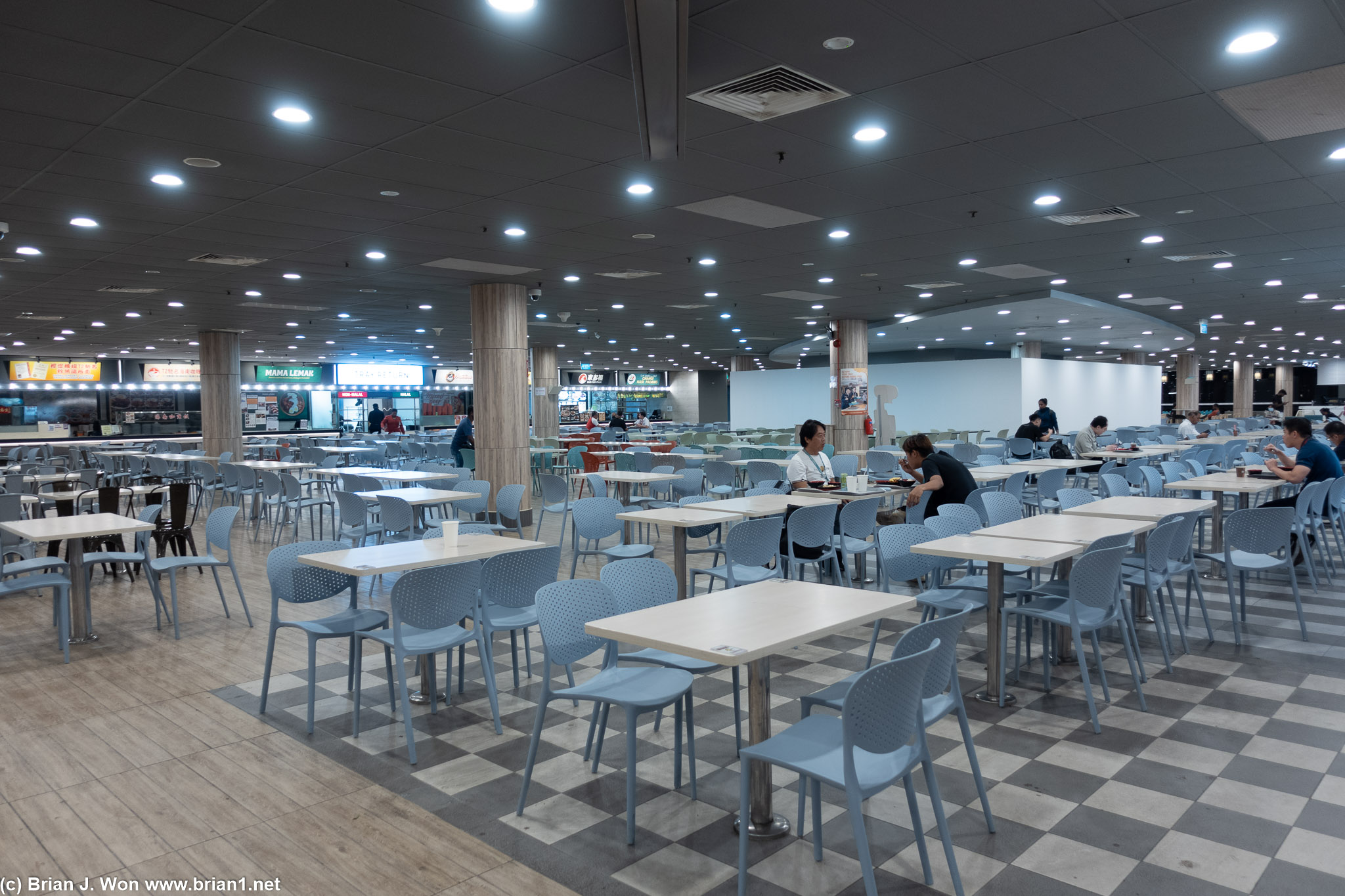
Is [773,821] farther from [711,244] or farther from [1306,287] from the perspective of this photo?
[1306,287]

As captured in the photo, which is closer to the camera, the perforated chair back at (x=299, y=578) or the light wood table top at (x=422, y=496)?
the perforated chair back at (x=299, y=578)

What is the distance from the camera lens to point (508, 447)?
9531 millimetres

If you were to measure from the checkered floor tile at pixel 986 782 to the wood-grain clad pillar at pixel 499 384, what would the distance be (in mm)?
5201

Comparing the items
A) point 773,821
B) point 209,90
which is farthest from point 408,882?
point 209,90

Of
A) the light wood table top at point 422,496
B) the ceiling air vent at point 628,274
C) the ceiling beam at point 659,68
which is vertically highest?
the ceiling air vent at point 628,274

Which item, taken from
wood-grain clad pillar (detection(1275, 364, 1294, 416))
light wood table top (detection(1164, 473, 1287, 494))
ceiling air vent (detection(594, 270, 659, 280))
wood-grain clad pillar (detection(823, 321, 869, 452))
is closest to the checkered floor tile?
light wood table top (detection(1164, 473, 1287, 494))

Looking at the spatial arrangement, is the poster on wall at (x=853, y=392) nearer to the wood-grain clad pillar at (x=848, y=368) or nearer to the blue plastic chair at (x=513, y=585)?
the wood-grain clad pillar at (x=848, y=368)

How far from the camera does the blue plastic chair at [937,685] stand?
224 cm

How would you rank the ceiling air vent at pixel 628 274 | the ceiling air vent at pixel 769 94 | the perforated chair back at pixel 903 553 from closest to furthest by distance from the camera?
1. the ceiling air vent at pixel 769 94
2. the perforated chair back at pixel 903 553
3. the ceiling air vent at pixel 628 274

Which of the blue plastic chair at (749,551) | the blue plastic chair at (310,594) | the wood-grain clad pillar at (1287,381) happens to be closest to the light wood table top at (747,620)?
the blue plastic chair at (749,551)

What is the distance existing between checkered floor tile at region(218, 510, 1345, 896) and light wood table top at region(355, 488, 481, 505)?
63.0 inches

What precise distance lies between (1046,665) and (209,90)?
4.69 m

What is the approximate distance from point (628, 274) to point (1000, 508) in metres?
5.53

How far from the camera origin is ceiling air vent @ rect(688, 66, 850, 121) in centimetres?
379
